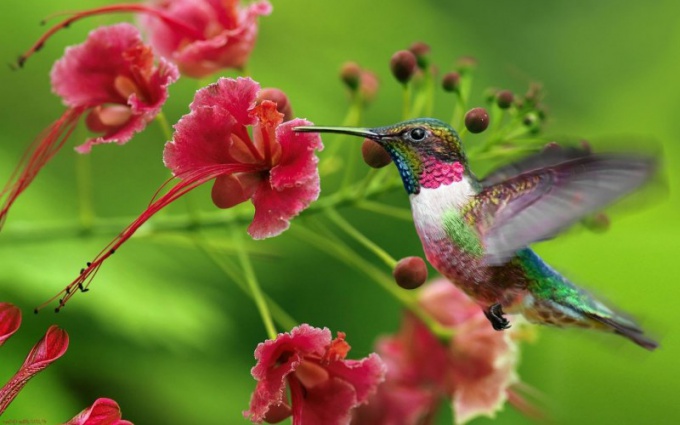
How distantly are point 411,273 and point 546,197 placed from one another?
0.86 ft

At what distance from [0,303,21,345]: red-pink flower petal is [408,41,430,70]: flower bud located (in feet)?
2.97

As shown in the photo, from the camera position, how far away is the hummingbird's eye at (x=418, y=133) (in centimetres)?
160

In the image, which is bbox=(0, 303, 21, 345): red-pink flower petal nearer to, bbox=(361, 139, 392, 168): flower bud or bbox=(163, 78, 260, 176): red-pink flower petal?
bbox=(163, 78, 260, 176): red-pink flower petal

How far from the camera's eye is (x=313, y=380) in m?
1.81

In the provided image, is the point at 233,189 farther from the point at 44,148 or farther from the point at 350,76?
the point at 350,76

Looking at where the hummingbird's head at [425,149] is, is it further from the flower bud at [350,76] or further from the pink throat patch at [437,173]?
the flower bud at [350,76]

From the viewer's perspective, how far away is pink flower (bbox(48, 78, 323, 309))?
5.41ft

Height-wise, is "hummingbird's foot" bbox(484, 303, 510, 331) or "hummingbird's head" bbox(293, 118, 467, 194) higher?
"hummingbird's head" bbox(293, 118, 467, 194)

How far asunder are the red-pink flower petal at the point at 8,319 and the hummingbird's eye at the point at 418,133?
69 cm

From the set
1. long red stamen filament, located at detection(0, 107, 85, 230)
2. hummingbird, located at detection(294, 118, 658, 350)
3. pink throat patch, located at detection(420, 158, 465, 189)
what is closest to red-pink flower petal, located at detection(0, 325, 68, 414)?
long red stamen filament, located at detection(0, 107, 85, 230)

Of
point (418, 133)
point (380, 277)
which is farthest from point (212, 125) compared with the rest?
point (380, 277)

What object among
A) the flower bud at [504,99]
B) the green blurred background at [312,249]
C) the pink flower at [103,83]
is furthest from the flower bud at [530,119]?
the pink flower at [103,83]

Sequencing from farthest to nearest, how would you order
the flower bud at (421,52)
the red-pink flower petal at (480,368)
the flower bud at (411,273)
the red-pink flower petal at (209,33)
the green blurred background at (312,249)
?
the green blurred background at (312,249) < the red-pink flower petal at (480,368) < the red-pink flower petal at (209,33) < the flower bud at (421,52) < the flower bud at (411,273)

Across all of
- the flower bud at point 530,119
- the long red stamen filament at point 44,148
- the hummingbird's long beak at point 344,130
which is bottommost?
the long red stamen filament at point 44,148
